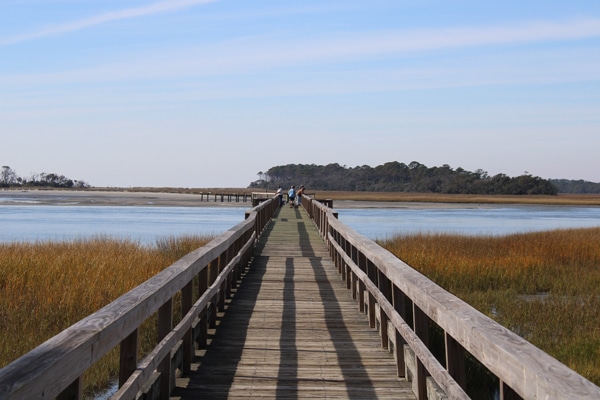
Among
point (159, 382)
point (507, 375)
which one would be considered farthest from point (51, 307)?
point (507, 375)

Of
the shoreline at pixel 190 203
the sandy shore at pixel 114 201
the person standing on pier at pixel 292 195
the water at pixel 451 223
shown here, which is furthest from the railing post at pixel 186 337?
the sandy shore at pixel 114 201

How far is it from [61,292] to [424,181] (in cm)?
16548

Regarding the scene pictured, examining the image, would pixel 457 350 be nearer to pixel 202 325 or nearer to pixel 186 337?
pixel 186 337

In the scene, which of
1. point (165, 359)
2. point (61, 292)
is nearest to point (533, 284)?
point (61, 292)

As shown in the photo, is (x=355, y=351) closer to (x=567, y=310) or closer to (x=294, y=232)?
(x=567, y=310)

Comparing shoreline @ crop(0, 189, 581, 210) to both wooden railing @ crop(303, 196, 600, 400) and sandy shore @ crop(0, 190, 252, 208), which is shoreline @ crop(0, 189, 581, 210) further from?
wooden railing @ crop(303, 196, 600, 400)

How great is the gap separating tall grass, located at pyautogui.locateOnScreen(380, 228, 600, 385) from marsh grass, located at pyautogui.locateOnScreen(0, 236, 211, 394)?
537 centimetres

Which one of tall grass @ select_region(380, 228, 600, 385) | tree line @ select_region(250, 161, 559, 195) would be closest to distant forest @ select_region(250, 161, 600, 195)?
tree line @ select_region(250, 161, 559, 195)

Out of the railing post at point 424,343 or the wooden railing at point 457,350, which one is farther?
the railing post at point 424,343

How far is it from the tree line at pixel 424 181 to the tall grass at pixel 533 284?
13069 cm

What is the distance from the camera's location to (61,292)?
1136 cm

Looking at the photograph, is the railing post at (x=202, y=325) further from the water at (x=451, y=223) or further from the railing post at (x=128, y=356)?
the water at (x=451, y=223)

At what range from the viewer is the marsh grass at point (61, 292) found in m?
8.27

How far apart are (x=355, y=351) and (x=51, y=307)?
5.59 metres
